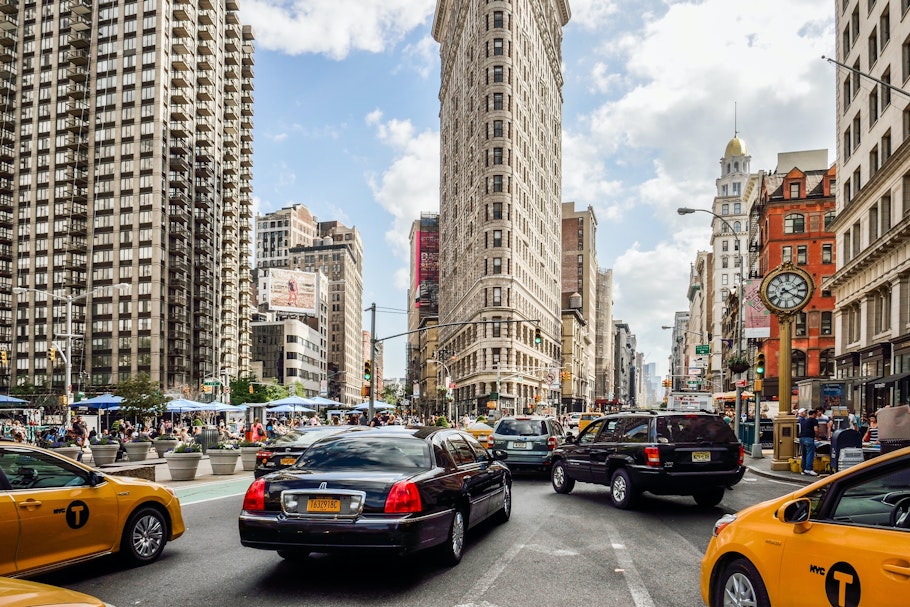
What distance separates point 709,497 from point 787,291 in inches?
423

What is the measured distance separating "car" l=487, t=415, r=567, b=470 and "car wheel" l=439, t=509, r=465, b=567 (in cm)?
1062

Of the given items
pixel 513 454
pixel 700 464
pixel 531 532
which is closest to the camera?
pixel 531 532

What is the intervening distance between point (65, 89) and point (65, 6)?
11506 millimetres

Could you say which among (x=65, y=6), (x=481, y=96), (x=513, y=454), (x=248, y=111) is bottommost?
(x=513, y=454)

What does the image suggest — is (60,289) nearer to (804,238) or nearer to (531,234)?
(531,234)

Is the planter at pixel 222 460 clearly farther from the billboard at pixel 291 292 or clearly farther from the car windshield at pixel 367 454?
the billboard at pixel 291 292

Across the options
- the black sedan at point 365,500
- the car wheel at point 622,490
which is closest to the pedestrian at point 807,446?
the car wheel at point 622,490

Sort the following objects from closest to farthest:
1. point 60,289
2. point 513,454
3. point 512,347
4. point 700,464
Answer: point 700,464 → point 513,454 → point 512,347 → point 60,289

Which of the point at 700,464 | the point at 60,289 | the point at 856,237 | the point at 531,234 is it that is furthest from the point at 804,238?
the point at 60,289

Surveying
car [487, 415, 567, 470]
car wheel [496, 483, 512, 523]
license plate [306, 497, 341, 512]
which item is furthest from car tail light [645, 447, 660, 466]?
license plate [306, 497, 341, 512]

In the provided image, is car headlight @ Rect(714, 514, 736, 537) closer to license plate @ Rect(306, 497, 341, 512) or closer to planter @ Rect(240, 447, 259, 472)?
license plate @ Rect(306, 497, 341, 512)

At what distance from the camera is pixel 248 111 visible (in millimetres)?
119688

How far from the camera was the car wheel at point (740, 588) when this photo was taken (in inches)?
211

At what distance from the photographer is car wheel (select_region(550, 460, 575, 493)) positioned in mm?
16078
